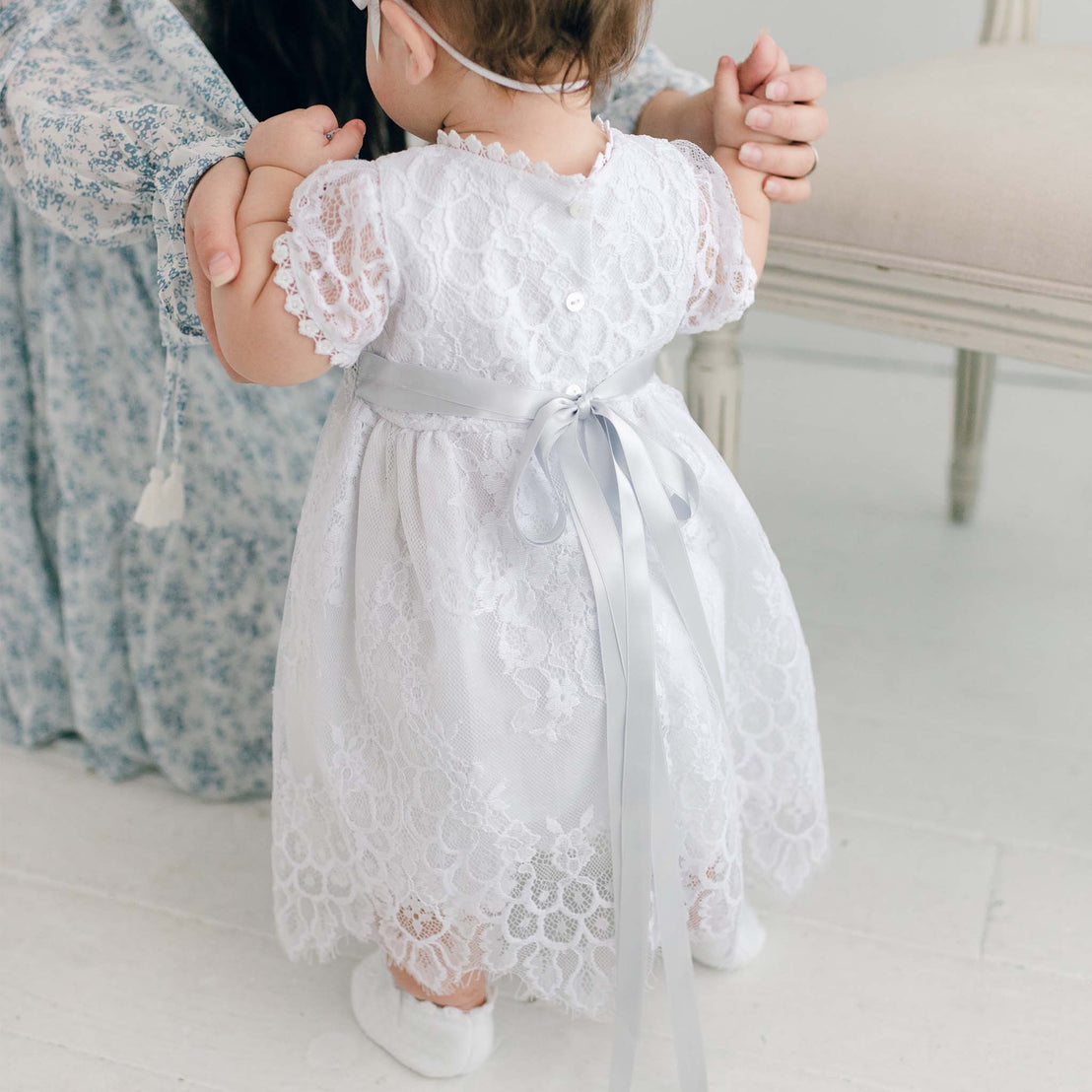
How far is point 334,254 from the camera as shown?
0.65 meters

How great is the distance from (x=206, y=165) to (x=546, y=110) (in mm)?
200

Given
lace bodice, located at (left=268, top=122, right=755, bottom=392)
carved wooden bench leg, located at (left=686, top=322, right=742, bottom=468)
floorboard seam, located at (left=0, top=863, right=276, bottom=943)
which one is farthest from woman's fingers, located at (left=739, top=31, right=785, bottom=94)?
floorboard seam, located at (left=0, top=863, right=276, bottom=943)

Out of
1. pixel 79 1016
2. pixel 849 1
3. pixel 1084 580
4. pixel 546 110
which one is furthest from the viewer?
pixel 849 1

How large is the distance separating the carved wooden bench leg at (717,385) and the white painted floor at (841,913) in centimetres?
32

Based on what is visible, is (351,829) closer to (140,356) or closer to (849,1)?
(140,356)

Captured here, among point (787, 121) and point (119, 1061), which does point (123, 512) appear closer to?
point (119, 1061)

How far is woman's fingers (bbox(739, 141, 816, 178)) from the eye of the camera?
0.78 metres

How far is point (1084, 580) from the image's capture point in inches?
54.9

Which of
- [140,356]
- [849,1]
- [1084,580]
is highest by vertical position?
[849,1]

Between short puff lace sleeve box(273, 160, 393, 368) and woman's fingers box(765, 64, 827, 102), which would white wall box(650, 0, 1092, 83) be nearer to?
woman's fingers box(765, 64, 827, 102)

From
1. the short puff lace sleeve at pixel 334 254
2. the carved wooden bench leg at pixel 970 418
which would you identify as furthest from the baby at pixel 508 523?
the carved wooden bench leg at pixel 970 418

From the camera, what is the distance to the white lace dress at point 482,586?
655 mm

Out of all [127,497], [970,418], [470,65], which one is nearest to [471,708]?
[470,65]

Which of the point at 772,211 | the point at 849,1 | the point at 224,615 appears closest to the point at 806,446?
the point at 849,1
